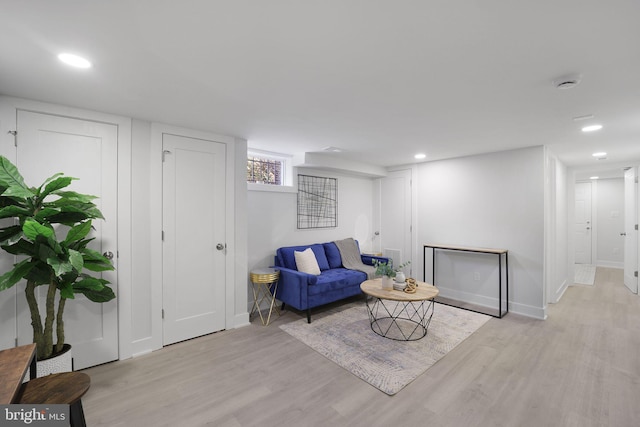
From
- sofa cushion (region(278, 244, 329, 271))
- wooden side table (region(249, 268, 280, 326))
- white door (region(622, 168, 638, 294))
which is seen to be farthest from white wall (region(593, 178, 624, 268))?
wooden side table (region(249, 268, 280, 326))

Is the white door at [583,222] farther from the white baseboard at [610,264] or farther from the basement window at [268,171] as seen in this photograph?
the basement window at [268,171]

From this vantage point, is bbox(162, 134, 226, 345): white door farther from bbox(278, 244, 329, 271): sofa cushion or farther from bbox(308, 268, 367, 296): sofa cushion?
bbox(308, 268, 367, 296): sofa cushion

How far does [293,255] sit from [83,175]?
259 cm

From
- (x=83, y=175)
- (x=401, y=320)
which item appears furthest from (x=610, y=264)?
(x=83, y=175)

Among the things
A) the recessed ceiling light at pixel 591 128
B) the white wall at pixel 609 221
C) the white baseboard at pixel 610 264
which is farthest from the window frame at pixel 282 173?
the white baseboard at pixel 610 264

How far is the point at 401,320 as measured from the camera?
3.70 meters

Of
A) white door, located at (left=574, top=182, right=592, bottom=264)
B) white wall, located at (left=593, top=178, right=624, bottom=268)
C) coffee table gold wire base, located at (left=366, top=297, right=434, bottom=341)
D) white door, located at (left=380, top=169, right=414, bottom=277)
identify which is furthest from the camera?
white door, located at (left=574, top=182, right=592, bottom=264)

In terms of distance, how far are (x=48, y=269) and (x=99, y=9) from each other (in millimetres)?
1824

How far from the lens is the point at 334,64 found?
1805 millimetres

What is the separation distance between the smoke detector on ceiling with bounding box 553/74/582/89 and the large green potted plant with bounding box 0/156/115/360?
3.44 meters

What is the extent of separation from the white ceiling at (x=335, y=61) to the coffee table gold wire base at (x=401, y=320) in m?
2.36

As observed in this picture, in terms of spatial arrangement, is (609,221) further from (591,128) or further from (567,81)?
(567,81)

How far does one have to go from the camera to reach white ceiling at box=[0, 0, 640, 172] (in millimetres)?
1328

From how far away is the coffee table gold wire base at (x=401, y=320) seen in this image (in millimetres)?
3279
